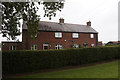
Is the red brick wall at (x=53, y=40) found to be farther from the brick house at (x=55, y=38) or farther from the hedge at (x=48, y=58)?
the hedge at (x=48, y=58)

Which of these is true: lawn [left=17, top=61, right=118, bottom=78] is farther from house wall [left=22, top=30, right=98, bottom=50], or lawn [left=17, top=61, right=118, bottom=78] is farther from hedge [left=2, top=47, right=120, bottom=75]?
house wall [left=22, top=30, right=98, bottom=50]

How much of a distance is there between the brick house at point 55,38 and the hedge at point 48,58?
10.7 m

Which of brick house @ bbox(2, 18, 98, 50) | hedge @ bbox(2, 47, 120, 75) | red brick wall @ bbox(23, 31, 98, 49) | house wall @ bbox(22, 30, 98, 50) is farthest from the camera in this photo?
brick house @ bbox(2, 18, 98, 50)

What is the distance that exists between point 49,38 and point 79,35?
343 inches

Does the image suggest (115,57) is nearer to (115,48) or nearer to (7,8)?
(115,48)

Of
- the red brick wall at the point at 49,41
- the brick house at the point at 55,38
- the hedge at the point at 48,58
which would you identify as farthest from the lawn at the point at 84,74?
the brick house at the point at 55,38

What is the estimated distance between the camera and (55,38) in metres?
27.5

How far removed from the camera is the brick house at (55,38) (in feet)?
81.5

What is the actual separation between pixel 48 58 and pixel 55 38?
1374 cm

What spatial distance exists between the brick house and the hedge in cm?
1075

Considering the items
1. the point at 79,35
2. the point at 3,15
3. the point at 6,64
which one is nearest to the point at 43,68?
the point at 6,64

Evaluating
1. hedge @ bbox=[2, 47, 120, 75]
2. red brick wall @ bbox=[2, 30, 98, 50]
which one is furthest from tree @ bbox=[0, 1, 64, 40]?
red brick wall @ bbox=[2, 30, 98, 50]

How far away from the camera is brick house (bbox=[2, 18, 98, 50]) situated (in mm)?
24828

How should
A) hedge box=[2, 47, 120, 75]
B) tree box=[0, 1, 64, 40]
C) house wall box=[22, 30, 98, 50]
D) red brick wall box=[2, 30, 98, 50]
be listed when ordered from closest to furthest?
1. tree box=[0, 1, 64, 40]
2. hedge box=[2, 47, 120, 75]
3. red brick wall box=[2, 30, 98, 50]
4. house wall box=[22, 30, 98, 50]
